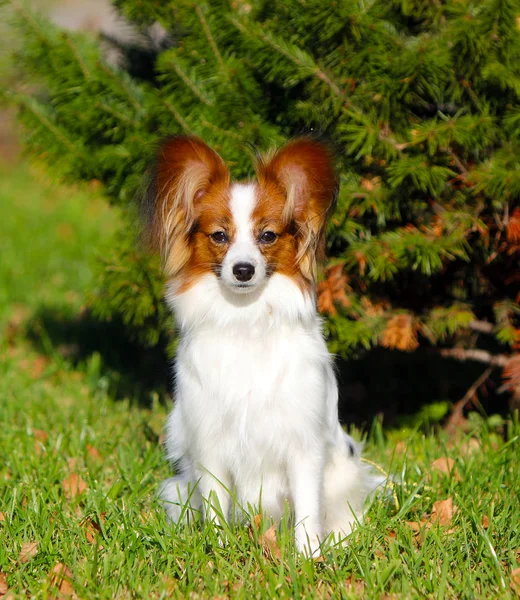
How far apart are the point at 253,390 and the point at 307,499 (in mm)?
494

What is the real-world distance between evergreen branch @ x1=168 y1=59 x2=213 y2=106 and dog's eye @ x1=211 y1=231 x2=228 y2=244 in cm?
103

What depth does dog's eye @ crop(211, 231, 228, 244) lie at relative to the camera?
2979mm

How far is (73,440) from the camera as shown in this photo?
163 inches

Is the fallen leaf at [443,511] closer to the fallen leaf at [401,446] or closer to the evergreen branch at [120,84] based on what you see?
the fallen leaf at [401,446]

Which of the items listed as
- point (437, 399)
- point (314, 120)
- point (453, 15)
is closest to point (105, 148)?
point (314, 120)

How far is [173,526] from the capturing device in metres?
3.13

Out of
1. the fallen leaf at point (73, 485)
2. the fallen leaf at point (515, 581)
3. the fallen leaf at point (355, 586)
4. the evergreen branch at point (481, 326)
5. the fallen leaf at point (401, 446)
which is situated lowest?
the fallen leaf at point (401, 446)

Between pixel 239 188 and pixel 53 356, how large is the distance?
311cm

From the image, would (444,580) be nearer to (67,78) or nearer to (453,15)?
(453,15)

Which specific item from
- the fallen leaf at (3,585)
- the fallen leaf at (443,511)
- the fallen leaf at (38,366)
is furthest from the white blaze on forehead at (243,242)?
the fallen leaf at (38,366)

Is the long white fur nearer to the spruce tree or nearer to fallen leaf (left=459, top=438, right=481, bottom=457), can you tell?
the spruce tree

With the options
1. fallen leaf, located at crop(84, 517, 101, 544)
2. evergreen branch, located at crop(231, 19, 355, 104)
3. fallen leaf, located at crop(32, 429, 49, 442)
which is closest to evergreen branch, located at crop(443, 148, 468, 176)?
evergreen branch, located at crop(231, 19, 355, 104)

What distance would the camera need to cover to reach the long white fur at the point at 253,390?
3.01 metres

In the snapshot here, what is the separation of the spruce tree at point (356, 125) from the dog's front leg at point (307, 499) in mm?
948
